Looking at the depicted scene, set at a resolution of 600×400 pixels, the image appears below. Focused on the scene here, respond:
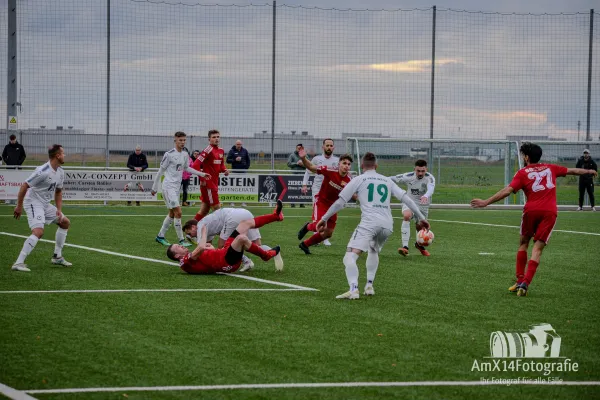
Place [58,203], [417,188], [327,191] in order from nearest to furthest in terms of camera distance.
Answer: [58,203] → [327,191] → [417,188]

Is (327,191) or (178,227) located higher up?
(327,191)

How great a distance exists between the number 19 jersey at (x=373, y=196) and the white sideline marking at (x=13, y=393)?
5.48 m

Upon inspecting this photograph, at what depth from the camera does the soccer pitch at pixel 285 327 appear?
694 cm

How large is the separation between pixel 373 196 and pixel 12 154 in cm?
2129

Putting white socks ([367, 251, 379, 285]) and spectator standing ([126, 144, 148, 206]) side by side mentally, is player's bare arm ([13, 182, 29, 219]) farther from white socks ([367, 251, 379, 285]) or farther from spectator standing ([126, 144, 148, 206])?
spectator standing ([126, 144, 148, 206])

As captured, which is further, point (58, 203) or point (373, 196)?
point (58, 203)

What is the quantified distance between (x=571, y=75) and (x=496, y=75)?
3.19 metres

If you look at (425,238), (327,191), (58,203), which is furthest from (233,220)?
(425,238)

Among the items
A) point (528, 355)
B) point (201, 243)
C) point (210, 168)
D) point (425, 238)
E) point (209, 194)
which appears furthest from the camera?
point (210, 168)

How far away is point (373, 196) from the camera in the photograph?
11250 millimetres

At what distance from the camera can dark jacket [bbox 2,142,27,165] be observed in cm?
2942

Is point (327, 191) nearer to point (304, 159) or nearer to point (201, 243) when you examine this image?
point (304, 159)

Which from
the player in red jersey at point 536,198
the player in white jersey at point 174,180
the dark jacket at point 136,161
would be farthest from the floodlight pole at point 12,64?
the player in red jersey at point 536,198

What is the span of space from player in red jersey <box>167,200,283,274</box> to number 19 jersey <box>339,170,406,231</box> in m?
2.00
